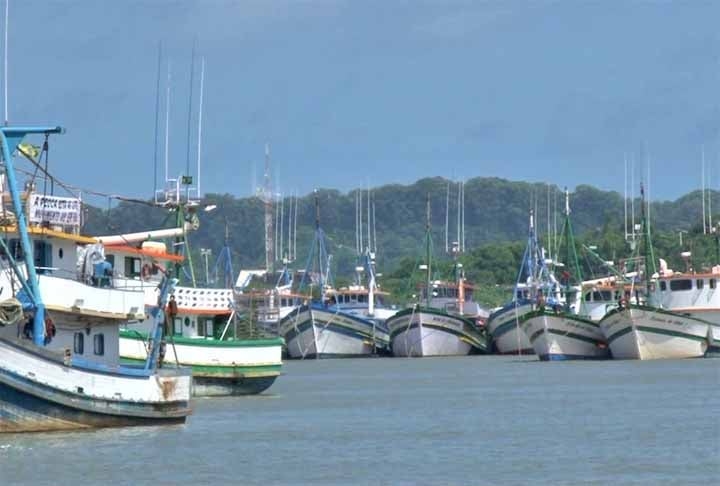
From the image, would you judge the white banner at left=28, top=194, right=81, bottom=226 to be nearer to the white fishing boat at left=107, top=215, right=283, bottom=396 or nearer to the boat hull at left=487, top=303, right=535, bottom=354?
the white fishing boat at left=107, top=215, right=283, bottom=396

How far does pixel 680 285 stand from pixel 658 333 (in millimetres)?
5004

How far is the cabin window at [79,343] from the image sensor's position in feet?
137

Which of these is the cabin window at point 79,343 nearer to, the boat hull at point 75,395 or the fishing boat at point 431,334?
the boat hull at point 75,395

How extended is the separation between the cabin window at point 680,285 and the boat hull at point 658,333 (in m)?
4.09

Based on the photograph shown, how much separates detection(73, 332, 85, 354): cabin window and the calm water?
2253 mm

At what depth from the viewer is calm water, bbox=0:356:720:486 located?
116 ft

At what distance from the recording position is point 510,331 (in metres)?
110

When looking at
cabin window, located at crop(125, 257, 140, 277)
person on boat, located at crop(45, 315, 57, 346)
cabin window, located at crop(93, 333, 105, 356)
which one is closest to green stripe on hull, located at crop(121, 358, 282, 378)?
cabin window, located at crop(125, 257, 140, 277)

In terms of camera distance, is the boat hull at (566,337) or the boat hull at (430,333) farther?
the boat hull at (430,333)

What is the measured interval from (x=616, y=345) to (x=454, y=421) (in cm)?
4199

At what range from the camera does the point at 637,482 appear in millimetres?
34125

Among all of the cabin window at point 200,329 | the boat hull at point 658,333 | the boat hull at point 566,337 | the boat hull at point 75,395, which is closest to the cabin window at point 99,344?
the boat hull at point 75,395

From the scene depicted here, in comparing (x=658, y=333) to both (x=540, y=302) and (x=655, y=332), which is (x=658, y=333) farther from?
(x=540, y=302)

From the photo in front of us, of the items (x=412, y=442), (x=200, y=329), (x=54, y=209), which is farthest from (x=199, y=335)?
(x=412, y=442)
